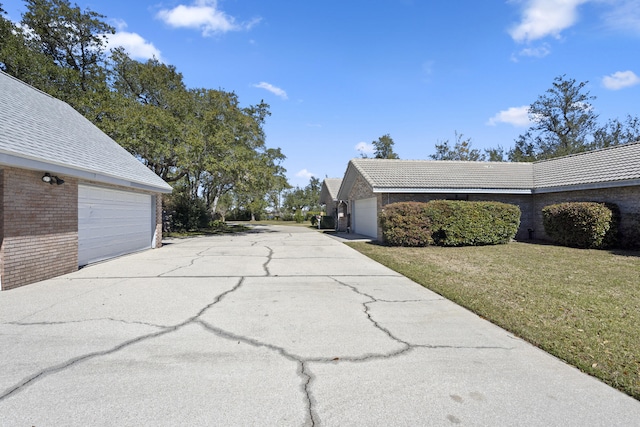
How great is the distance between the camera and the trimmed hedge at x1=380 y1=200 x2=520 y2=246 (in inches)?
521

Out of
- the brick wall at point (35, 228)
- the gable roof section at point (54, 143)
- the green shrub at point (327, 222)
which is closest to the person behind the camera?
the brick wall at point (35, 228)

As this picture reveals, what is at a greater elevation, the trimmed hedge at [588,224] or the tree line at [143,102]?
the tree line at [143,102]

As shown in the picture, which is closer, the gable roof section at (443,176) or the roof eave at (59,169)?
the roof eave at (59,169)

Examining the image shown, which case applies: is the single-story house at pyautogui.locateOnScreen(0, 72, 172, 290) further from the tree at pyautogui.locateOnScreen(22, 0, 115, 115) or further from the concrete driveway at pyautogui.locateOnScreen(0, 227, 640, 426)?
the tree at pyautogui.locateOnScreen(22, 0, 115, 115)

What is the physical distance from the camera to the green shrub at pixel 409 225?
520 inches

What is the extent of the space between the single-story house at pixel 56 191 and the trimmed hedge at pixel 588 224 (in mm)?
15986

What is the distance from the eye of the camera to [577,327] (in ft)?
13.9

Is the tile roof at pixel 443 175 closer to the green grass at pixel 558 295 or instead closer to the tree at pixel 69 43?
the green grass at pixel 558 295

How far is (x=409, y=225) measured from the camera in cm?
1317

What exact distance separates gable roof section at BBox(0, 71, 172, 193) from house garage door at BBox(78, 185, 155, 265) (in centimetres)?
61

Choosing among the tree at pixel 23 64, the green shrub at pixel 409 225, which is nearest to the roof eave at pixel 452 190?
the green shrub at pixel 409 225

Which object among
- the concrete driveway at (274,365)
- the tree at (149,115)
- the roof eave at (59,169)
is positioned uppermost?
the tree at (149,115)

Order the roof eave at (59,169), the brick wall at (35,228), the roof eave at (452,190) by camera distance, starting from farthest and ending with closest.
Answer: the roof eave at (452,190) < the brick wall at (35,228) < the roof eave at (59,169)

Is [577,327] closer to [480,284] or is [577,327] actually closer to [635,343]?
[635,343]
